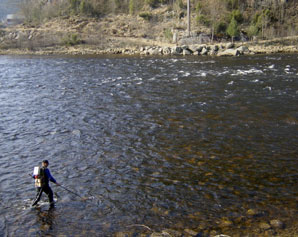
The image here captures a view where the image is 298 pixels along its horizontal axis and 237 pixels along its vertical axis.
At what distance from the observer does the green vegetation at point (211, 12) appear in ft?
225

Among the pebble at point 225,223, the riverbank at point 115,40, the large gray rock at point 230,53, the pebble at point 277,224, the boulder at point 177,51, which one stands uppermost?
the riverbank at point 115,40

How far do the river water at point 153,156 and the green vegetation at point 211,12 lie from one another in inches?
1711

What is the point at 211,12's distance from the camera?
7419 cm

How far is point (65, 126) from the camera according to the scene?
19156mm

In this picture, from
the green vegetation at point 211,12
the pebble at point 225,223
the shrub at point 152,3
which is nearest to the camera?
the pebble at point 225,223

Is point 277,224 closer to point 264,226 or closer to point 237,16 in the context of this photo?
point 264,226

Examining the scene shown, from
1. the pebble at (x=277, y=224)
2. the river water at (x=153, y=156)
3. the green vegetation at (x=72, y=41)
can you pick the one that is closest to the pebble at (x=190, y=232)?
the river water at (x=153, y=156)

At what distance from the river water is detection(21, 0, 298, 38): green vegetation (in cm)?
4346

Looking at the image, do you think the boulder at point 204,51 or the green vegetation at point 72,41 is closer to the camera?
the boulder at point 204,51

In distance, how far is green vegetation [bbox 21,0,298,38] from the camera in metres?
68.6

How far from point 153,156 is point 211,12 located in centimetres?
6683

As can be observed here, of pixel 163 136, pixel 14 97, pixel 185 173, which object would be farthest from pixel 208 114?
pixel 14 97

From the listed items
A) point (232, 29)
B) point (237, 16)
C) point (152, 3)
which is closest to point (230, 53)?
point (232, 29)

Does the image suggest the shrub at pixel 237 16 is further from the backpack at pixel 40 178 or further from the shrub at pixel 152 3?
the backpack at pixel 40 178
